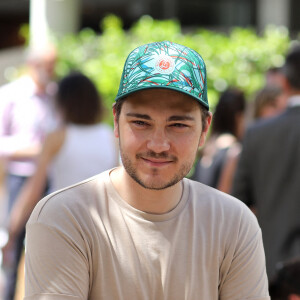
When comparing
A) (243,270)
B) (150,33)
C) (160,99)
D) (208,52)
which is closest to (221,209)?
(243,270)

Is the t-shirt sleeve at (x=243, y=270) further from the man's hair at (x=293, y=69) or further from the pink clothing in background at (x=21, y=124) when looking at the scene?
the pink clothing in background at (x=21, y=124)

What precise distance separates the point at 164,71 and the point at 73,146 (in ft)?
10.3

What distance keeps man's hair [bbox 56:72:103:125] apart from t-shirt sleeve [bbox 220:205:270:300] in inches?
123

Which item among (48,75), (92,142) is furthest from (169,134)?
(48,75)

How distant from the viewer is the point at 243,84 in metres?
11.0

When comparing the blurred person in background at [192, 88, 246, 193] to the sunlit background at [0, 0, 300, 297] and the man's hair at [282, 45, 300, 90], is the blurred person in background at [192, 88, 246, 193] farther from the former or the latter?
the sunlit background at [0, 0, 300, 297]

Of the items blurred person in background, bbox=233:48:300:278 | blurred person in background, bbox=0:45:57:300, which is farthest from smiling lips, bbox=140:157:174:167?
blurred person in background, bbox=0:45:57:300

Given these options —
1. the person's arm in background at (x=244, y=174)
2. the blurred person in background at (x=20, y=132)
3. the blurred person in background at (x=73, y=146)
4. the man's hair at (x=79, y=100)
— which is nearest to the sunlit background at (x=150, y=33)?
the blurred person in background at (x=20, y=132)

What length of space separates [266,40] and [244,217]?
9411 mm

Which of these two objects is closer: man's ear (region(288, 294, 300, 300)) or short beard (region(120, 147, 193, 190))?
short beard (region(120, 147, 193, 190))

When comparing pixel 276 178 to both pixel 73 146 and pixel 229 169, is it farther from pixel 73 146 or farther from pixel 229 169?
pixel 73 146

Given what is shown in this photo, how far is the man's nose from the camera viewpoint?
242 cm

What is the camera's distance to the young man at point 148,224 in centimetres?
241

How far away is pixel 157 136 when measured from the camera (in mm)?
2432
